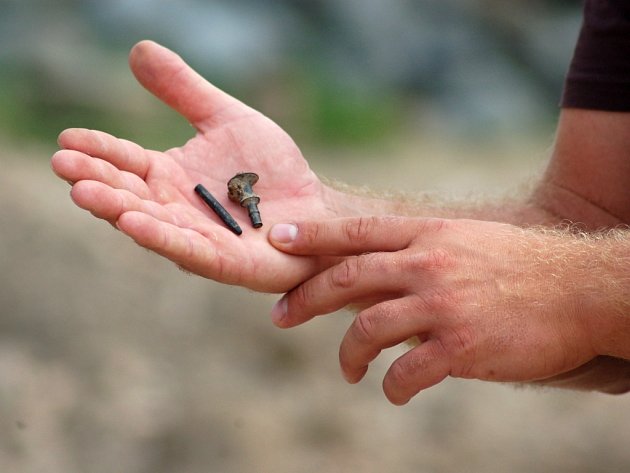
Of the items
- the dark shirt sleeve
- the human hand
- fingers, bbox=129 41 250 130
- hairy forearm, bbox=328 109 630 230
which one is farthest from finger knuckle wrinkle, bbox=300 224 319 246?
the dark shirt sleeve

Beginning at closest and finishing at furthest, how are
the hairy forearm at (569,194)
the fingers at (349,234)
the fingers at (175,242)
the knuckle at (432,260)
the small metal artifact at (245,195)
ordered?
1. the fingers at (175,242)
2. the knuckle at (432,260)
3. the fingers at (349,234)
4. the small metal artifact at (245,195)
5. the hairy forearm at (569,194)

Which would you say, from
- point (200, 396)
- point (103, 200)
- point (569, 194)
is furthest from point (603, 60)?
point (200, 396)

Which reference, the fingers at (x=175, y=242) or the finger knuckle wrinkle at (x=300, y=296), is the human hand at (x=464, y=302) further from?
the fingers at (x=175, y=242)

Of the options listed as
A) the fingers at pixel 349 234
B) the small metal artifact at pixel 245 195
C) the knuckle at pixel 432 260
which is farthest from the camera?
the small metal artifact at pixel 245 195

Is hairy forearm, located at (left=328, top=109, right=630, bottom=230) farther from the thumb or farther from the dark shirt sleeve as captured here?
the thumb

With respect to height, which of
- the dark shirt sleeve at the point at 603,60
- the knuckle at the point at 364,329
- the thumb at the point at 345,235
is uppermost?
the dark shirt sleeve at the point at 603,60

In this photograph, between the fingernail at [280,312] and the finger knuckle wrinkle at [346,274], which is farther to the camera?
the fingernail at [280,312]

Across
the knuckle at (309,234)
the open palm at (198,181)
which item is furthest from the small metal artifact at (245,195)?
the knuckle at (309,234)
